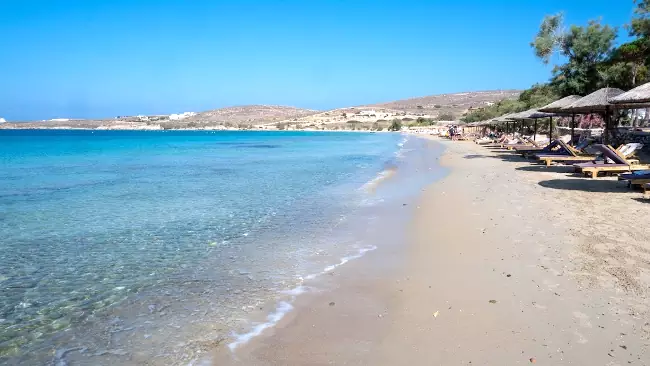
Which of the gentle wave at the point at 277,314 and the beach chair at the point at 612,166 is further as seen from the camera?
the beach chair at the point at 612,166

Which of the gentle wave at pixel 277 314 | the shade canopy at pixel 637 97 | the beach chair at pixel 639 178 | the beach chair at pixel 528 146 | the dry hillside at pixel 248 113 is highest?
the dry hillside at pixel 248 113

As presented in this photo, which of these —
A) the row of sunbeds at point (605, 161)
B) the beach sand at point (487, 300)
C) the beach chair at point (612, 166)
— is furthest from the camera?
the beach chair at point (612, 166)

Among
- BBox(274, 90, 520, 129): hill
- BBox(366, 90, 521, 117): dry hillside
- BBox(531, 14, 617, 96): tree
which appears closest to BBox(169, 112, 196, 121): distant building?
BBox(274, 90, 520, 129): hill

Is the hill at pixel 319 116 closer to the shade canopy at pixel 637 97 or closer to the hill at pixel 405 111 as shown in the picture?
the hill at pixel 405 111

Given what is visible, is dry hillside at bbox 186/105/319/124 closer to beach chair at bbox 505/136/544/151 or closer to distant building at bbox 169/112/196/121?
distant building at bbox 169/112/196/121

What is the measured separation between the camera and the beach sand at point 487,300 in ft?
10.9

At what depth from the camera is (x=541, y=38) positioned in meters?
28.2

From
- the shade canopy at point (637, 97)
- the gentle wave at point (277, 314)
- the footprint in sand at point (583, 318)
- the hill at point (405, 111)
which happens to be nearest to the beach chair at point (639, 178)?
the shade canopy at point (637, 97)

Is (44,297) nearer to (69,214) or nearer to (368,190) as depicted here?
(69,214)

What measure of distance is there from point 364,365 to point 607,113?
593 inches

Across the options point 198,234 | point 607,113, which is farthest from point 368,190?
point 607,113

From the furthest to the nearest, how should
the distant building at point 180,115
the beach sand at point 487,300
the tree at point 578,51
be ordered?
the distant building at point 180,115, the tree at point 578,51, the beach sand at point 487,300

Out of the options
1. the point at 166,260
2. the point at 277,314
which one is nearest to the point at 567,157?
the point at 166,260

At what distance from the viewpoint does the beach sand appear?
3318 millimetres
